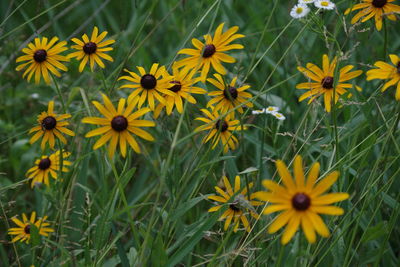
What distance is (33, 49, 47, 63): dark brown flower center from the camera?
176 cm

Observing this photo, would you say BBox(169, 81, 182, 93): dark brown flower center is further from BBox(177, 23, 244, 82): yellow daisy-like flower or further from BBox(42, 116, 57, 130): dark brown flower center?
BBox(42, 116, 57, 130): dark brown flower center

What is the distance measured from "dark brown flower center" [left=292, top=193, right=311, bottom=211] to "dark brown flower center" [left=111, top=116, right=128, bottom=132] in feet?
1.66

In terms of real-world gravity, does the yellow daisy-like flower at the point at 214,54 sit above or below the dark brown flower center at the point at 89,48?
below

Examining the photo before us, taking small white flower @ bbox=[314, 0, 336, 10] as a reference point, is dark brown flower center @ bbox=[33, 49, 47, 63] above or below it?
below

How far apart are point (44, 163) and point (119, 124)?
652mm

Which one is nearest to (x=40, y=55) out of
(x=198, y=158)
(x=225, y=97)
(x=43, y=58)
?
(x=43, y=58)

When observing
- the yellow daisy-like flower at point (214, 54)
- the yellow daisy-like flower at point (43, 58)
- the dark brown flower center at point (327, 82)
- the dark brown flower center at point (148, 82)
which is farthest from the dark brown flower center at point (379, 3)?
the yellow daisy-like flower at point (43, 58)

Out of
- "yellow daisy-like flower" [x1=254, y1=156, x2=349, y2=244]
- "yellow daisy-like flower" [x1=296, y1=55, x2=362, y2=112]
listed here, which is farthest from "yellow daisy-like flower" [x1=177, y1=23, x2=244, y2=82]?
"yellow daisy-like flower" [x1=254, y1=156, x2=349, y2=244]

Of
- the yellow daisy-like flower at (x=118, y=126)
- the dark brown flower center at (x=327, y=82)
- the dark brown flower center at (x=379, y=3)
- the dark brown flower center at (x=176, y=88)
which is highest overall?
the dark brown flower center at (x=379, y=3)

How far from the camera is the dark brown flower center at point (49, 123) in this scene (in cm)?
167

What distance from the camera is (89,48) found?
173cm

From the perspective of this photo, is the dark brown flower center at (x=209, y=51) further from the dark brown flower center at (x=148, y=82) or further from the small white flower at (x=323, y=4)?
the small white flower at (x=323, y=4)

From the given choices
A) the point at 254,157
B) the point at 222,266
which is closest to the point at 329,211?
the point at 222,266

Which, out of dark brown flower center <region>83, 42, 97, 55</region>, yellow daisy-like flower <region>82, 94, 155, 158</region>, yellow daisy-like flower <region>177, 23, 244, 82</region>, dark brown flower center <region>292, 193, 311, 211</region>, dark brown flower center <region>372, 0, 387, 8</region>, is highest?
dark brown flower center <region>372, 0, 387, 8</region>
